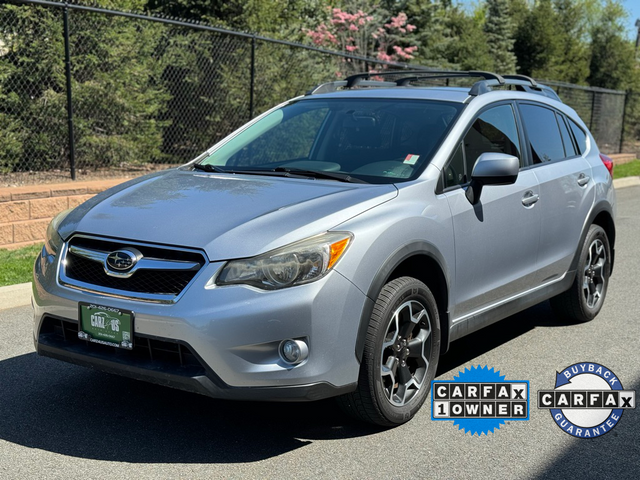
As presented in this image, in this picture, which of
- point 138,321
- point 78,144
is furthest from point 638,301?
point 78,144

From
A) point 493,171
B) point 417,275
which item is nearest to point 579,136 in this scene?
→ point 493,171

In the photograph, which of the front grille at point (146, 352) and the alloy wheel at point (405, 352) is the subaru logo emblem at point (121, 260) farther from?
the alloy wheel at point (405, 352)

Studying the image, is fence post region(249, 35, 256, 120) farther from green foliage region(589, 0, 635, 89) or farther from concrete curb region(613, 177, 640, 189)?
green foliage region(589, 0, 635, 89)

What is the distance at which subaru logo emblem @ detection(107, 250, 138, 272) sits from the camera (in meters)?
3.75

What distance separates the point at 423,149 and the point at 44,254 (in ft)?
7.30

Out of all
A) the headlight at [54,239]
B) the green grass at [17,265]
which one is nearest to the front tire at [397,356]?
the headlight at [54,239]

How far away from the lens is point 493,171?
4633 mm

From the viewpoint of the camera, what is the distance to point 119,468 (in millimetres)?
3682

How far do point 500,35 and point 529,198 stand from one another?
30.6 meters

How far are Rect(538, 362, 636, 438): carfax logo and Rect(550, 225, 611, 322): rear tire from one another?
0.96 metres

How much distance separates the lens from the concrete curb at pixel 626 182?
17453 mm

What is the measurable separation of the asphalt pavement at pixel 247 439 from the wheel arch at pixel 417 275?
0.54m

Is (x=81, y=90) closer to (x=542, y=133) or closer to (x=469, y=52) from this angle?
(x=542, y=133)

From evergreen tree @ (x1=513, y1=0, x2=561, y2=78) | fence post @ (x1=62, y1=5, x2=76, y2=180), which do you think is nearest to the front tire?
fence post @ (x1=62, y1=5, x2=76, y2=180)
